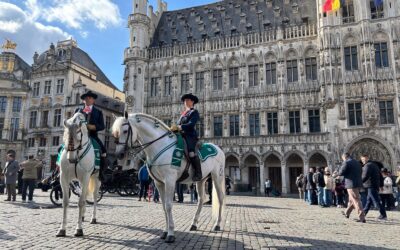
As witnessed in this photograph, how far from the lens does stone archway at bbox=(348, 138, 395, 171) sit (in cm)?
2578

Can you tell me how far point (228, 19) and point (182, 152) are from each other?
34.2m

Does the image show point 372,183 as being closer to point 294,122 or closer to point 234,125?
point 294,122

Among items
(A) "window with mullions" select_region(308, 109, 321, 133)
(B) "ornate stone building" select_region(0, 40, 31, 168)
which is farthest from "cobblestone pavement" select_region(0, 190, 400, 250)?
(B) "ornate stone building" select_region(0, 40, 31, 168)

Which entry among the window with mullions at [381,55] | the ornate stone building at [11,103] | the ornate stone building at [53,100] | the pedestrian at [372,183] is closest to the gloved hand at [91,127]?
the pedestrian at [372,183]

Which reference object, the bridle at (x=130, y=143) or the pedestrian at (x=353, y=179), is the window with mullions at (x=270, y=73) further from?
the bridle at (x=130, y=143)

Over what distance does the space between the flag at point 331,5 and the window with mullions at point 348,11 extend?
2382 mm

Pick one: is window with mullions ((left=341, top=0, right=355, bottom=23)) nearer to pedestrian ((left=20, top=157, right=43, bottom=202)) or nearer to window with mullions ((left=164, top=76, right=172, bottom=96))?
window with mullions ((left=164, top=76, right=172, bottom=96))

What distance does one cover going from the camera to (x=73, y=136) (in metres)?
6.14

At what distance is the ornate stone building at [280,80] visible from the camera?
2711 cm

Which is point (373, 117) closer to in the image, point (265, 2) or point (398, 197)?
point (398, 197)

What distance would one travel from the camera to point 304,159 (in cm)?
2797

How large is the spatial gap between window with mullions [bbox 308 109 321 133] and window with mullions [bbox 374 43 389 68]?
6.81m

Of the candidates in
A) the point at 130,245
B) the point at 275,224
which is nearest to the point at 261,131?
the point at 275,224

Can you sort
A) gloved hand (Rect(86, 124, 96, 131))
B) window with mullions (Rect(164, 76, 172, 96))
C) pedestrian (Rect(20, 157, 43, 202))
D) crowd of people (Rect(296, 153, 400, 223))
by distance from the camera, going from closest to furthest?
gloved hand (Rect(86, 124, 96, 131))
crowd of people (Rect(296, 153, 400, 223))
pedestrian (Rect(20, 157, 43, 202))
window with mullions (Rect(164, 76, 172, 96))
